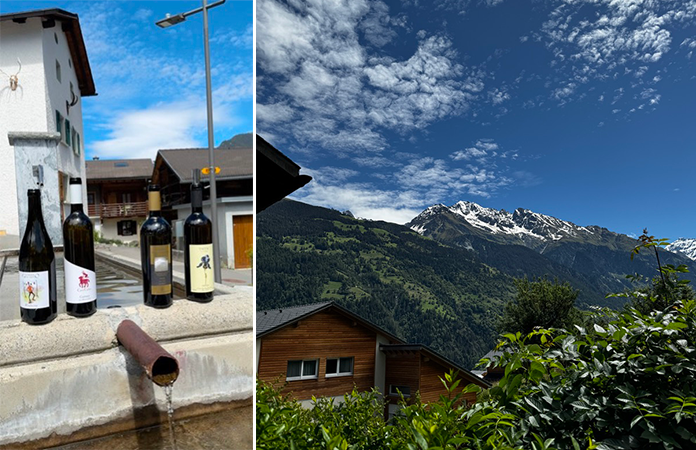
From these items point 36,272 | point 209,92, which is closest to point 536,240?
point 209,92

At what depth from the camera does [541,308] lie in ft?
46.2

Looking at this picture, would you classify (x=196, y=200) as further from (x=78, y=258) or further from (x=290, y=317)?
(x=290, y=317)

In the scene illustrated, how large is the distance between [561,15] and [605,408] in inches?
1033

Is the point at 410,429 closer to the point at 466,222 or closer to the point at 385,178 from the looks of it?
the point at 385,178

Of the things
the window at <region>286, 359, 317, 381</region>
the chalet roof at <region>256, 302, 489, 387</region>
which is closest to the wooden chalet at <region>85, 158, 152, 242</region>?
the chalet roof at <region>256, 302, 489, 387</region>

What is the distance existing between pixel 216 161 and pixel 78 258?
0.33m

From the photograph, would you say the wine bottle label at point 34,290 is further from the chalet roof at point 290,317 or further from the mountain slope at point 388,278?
the mountain slope at point 388,278

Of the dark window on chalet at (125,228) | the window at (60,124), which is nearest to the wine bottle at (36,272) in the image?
the window at (60,124)

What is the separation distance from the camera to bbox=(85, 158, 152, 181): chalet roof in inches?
40.5

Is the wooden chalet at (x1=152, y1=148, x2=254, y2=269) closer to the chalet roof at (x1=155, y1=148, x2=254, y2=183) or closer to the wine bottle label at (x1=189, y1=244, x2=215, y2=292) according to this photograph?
the chalet roof at (x1=155, y1=148, x2=254, y2=183)

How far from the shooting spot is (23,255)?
0.64 meters

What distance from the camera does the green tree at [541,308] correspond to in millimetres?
13828

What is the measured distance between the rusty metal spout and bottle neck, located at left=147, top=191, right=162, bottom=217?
20 centimetres

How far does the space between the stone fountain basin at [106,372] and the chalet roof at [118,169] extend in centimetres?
41
